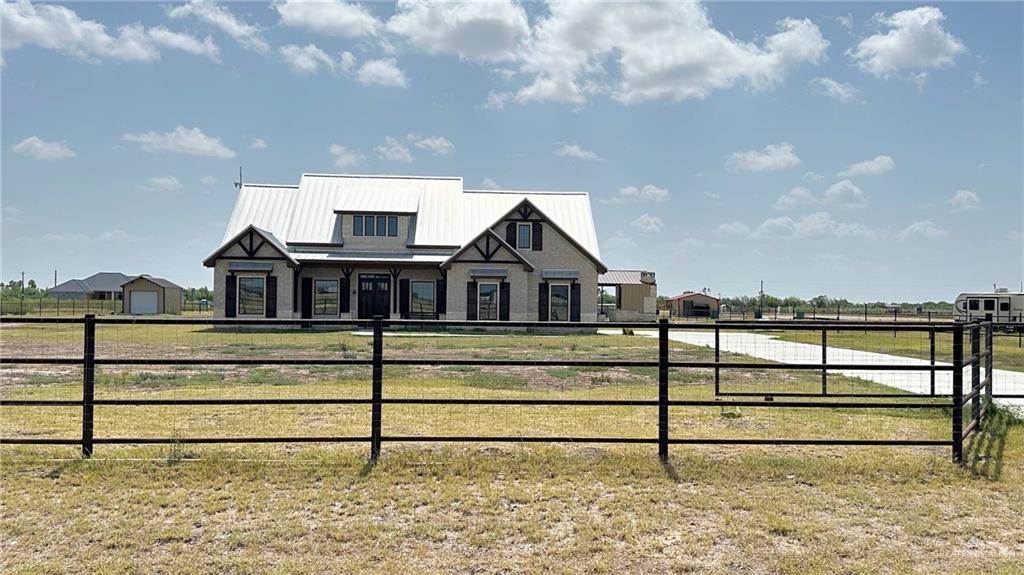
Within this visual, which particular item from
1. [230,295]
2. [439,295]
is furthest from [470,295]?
[230,295]

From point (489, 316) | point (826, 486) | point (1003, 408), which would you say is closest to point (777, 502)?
point (826, 486)

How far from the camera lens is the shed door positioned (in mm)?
57062

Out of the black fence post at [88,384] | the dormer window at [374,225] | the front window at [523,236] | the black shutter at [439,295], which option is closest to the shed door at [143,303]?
the dormer window at [374,225]

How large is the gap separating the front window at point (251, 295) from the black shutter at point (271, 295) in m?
0.25

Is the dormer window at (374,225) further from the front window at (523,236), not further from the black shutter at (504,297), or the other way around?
the black shutter at (504,297)

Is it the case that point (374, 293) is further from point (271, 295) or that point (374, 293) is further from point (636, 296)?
point (636, 296)

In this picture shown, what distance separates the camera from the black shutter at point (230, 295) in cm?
3344

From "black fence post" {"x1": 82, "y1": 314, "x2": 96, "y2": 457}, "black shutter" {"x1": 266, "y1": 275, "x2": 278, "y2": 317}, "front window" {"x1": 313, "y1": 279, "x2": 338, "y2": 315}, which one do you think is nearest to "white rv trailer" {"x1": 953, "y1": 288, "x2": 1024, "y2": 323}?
"front window" {"x1": 313, "y1": 279, "x2": 338, "y2": 315}

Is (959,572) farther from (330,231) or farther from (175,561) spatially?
(330,231)

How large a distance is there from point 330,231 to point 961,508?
3568 cm

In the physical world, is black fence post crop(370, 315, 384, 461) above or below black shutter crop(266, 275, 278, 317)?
below

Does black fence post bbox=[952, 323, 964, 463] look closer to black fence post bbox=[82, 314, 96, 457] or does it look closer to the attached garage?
black fence post bbox=[82, 314, 96, 457]

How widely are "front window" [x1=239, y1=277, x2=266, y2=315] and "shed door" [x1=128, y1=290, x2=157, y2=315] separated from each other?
29.3 m

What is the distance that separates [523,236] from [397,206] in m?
7.64
